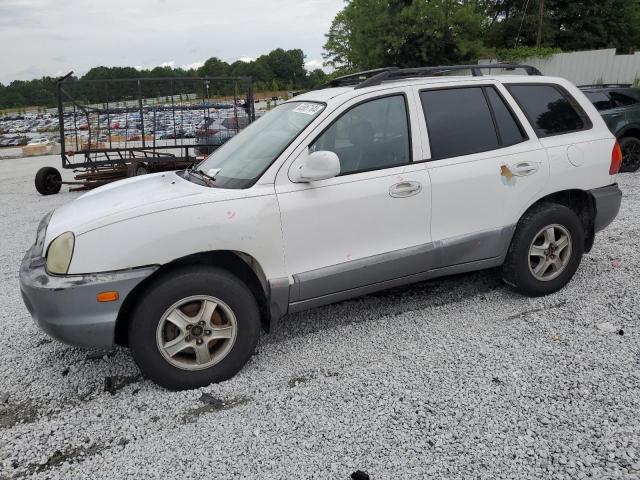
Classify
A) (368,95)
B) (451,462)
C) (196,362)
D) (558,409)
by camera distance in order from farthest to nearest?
(368,95), (196,362), (558,409), (451,462)

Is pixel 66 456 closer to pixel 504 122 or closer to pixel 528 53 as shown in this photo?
pixel 504 122

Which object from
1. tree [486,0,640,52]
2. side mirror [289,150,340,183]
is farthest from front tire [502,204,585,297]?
tree [486,0,640,52]

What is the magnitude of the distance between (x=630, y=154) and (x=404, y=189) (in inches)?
339

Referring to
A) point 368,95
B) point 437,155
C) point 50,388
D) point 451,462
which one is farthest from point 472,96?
point 50,388

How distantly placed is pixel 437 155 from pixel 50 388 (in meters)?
3.12

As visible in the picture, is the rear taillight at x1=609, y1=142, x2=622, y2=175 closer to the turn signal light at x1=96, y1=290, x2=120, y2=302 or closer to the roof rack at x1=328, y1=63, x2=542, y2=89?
the roof rack at x1=328, y1=63, x2=542, y2=89

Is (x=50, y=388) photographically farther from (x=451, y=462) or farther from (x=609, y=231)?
(x=609, y=231)

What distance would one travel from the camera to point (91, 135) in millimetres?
10758

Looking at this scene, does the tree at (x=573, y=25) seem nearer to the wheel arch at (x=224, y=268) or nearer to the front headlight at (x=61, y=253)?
the wheel arch at (x=224, y=268)

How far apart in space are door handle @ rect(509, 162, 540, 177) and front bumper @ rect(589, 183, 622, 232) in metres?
0.69

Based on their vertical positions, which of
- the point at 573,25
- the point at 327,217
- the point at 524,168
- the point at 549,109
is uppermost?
the point at 573,25

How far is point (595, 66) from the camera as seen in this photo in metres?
19.2

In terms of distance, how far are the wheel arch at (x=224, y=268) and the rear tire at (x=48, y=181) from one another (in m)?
9.61

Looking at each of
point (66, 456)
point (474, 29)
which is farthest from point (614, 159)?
point (474, 29)
